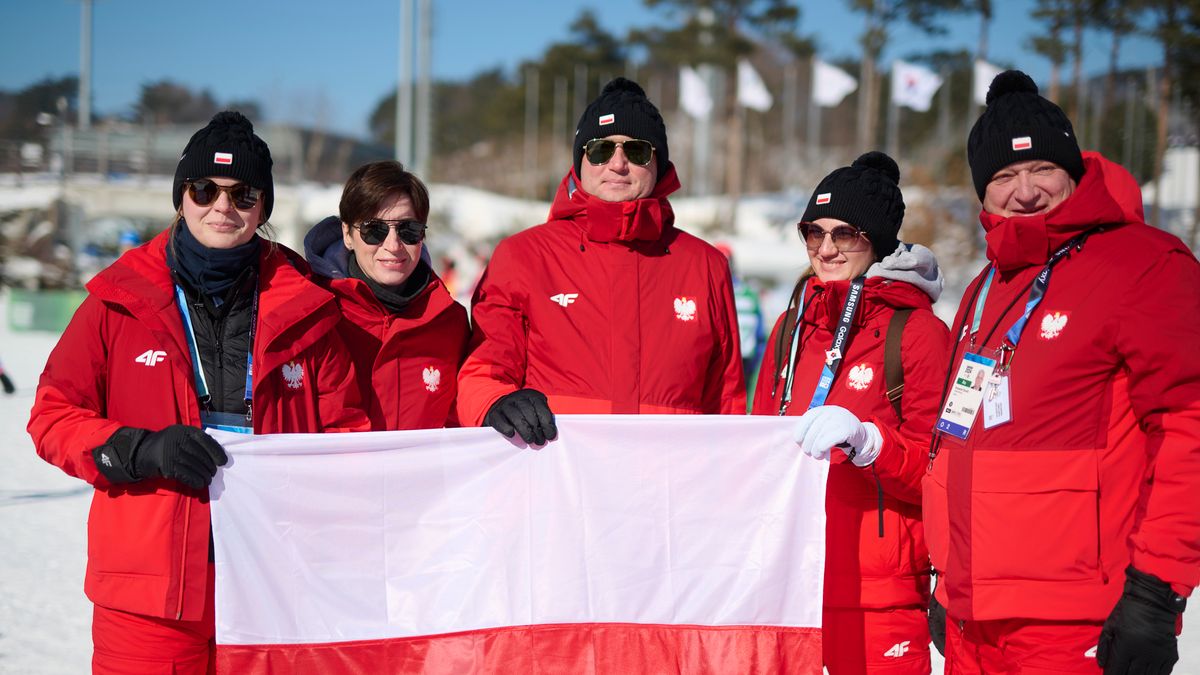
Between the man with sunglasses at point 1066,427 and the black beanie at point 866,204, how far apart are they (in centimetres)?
53

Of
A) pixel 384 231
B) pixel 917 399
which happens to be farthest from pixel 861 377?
pixel 384 231

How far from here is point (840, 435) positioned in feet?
10.3

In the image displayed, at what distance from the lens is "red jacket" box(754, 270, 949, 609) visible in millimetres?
3404

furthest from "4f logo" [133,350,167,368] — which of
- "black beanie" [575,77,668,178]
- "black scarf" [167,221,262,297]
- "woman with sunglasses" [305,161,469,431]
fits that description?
"black beanie" [575,77,668,178]

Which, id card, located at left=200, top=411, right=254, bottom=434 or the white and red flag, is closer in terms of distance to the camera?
id card, located at left=200, top=411, right=254, bottom=434

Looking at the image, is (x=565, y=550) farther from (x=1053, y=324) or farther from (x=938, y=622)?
(x=1053, y=324)

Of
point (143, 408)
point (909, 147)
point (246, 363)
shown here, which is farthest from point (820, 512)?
point (909, 147)

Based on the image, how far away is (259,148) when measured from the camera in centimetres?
338

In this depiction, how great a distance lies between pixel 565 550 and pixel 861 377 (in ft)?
3.76

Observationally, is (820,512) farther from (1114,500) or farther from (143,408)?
(143,408)

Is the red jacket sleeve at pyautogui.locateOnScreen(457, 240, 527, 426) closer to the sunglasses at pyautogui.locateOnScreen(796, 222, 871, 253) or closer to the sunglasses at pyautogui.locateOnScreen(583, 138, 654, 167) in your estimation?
the sunglasses at pyautogui.locateOnScreen(583, 138, 654, 167)

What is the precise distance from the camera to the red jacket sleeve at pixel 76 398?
297 cm

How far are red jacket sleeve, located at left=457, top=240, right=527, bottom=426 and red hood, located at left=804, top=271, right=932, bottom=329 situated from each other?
1054 millimetres

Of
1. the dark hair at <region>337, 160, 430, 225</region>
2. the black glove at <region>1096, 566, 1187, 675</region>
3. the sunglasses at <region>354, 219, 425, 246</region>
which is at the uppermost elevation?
the dark hair at <region>337, 160, 430, 225</region>
